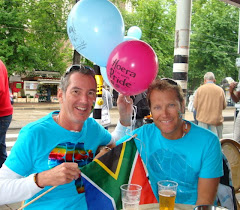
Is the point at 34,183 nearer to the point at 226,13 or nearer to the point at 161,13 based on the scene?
the point at 161,13

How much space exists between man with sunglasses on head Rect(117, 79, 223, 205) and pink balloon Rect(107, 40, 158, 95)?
0.12 m

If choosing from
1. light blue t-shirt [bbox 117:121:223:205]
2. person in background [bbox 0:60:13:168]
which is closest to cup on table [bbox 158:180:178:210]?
light blue t-shirt [bbox 117:121:223:205]

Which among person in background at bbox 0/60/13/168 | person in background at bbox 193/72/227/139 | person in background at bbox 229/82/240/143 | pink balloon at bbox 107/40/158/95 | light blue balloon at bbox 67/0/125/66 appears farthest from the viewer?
person in background at bbox 193/72/227/139

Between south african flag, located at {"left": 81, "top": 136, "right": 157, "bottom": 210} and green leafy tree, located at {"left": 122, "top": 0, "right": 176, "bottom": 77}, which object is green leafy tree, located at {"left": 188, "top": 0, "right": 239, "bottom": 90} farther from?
south african flag, located at {"left": 81, "top": 136, "right": 157, "bottom": 210}

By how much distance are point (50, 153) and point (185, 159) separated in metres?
0.94

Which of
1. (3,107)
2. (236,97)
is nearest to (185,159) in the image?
(3,107)

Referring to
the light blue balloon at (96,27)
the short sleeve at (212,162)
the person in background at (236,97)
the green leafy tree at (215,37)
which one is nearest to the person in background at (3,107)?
the light blue balloon at (96,27)

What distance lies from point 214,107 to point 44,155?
5.27 metres

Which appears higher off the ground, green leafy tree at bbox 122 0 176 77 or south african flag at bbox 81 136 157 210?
green leafy tree at bbox 122 0 176 77

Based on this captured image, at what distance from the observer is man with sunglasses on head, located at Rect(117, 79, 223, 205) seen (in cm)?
197

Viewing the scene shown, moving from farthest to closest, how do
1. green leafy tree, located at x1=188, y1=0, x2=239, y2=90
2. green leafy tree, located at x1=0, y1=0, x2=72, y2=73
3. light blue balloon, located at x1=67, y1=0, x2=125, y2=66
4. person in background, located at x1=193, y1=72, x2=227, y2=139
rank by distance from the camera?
green leafy tree, located at x1=188, y1=0, x2=239, y2=90 → green leafy tree, located at x1=0, y1=0, x2=72, y2=73 → person in background, located at x1=193, y1=72, x2=227, y2=139 → light blue balloon, located at x1=67, y1=0, x2=125, y2=66

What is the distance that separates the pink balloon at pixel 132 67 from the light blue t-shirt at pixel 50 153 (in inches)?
20.0

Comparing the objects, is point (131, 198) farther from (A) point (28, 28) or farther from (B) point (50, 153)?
(A) point (28, 28)

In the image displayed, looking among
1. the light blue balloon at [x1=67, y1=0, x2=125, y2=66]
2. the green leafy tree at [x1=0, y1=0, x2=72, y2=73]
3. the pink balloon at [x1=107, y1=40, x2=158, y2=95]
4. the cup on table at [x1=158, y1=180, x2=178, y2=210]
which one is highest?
the green leafy tree at [x1=0, y1=0, x2=72, y2=73]
